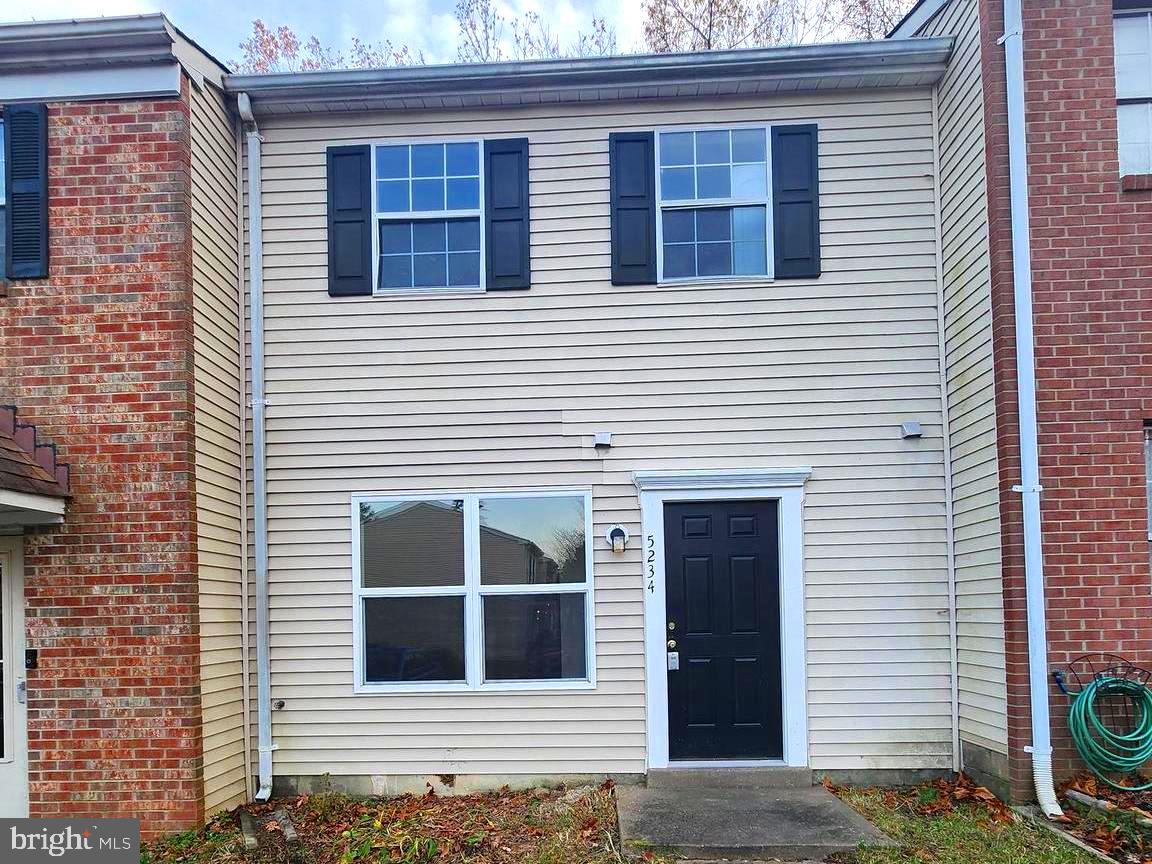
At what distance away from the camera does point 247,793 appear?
645 centimetres

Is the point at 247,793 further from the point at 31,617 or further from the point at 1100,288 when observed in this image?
the point at 1100,288

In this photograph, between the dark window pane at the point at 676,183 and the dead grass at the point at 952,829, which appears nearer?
the dead grass at the point at 952,829

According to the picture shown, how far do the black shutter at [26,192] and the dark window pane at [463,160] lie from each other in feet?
9.29

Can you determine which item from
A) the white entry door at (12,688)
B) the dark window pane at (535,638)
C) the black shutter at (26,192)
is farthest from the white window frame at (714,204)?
the white entry door at (12,688)

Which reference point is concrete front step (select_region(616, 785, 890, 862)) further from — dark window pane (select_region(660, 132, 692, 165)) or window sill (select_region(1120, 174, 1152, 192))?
dark window pane (select_region(660, 132, 692, 165))

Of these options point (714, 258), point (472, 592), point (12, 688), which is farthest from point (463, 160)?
point (12, 688)

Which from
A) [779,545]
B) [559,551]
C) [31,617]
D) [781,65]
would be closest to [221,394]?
[31,617]

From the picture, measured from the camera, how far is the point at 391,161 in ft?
22.5

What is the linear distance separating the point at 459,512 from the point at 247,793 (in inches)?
103

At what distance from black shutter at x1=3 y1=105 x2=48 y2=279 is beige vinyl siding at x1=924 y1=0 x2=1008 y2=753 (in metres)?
6.54

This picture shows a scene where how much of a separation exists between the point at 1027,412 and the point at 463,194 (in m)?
4.40

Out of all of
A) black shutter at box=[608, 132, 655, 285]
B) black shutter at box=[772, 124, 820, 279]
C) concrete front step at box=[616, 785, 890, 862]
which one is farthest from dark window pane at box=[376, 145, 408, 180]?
concrete front step at box=[616, 785, 890, 862]

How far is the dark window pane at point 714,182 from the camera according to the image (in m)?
6.73

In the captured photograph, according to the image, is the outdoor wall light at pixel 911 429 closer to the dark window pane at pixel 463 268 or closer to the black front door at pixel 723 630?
the black front door at pixel 723 630
